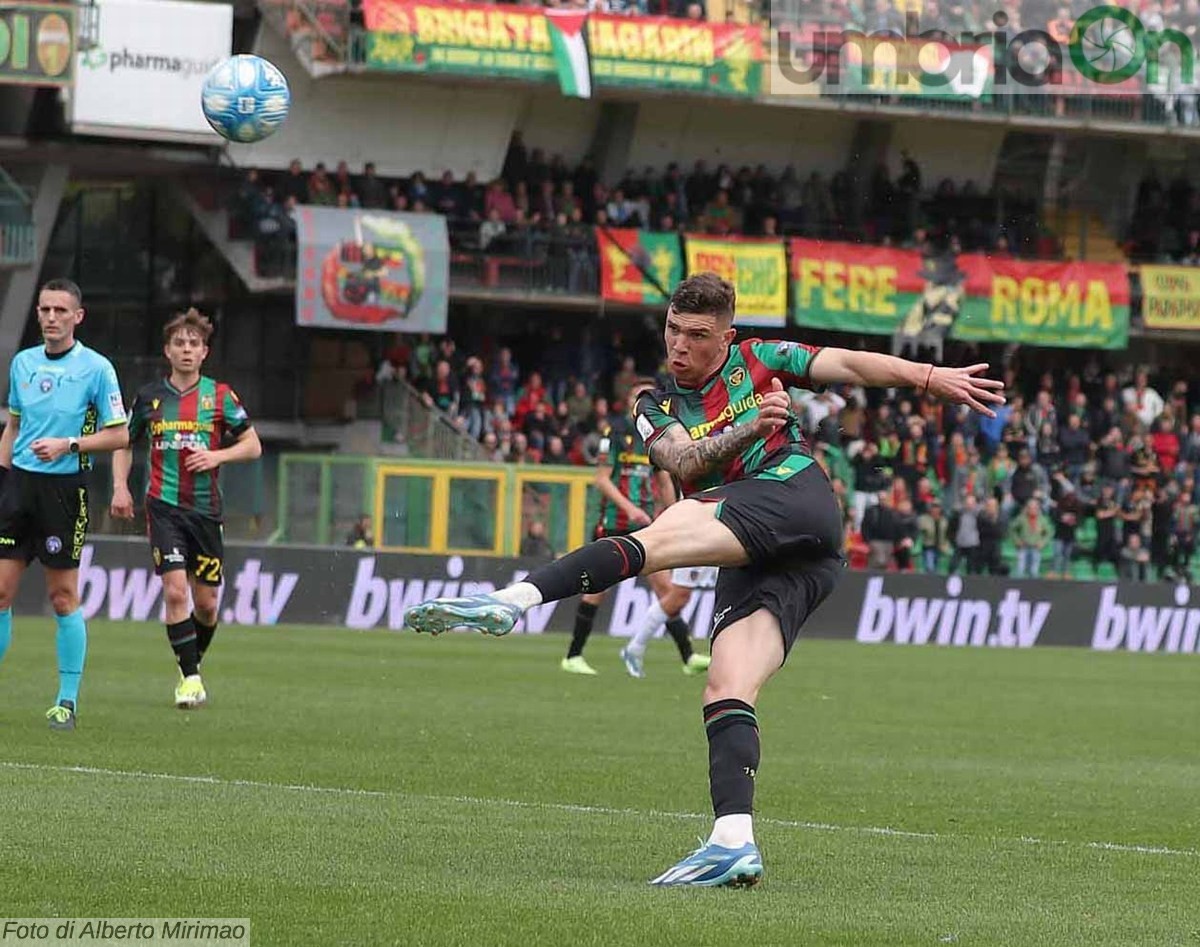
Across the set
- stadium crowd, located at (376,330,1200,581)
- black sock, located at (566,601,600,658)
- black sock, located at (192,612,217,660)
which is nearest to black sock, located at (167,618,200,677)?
black sock, located at (192,612,217,660)

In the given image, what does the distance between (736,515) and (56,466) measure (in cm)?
593

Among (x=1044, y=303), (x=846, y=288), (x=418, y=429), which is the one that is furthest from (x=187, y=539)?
(x=1044, y=303)

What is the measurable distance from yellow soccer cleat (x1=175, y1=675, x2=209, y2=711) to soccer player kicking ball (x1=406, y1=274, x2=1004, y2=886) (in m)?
7.03

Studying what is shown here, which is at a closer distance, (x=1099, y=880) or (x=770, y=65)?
(x=1099, y=880)

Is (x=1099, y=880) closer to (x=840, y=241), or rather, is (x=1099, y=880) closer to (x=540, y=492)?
(x=540, y=492)

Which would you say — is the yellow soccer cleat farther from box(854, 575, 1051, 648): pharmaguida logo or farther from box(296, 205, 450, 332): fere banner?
box(296, 205, 450, 332): fere banner

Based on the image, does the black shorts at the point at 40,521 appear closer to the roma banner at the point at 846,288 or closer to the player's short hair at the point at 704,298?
the player's short hair at the point at 704,298

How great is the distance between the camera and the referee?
40.0 feet

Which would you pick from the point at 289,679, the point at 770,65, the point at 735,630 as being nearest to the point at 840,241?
the point at 770,65

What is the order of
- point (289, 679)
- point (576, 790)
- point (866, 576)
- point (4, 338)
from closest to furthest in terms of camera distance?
point (576, 790) < point (289, 679) < point (866, 576) < point (4, 338)

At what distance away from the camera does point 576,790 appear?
34.2ft

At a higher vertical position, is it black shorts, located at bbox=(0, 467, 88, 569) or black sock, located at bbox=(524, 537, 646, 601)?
black sock, located at bbox=(524, 537, 646, 601)

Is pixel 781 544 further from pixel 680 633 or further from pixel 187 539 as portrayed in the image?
pixel 680 633

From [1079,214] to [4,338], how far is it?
67.9 feet
